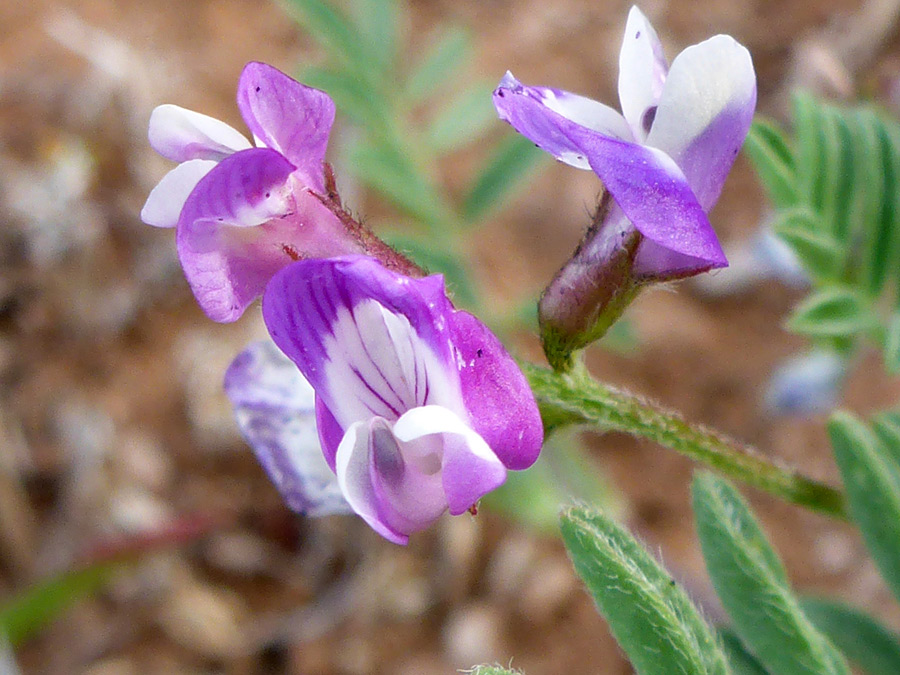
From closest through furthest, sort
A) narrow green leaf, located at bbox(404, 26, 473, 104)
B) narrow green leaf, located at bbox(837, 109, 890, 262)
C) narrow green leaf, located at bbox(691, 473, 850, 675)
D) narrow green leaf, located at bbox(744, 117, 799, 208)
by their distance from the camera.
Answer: narrow green leaf, located at bbox(691, 473, 850, 675) < narrow green leaf, located at bbox(744, 117, 799, 208) < narrow green leaf, located at bbox(837, 109, 890, 262) < narrow green leaf, located at bbox(404, 26, 473, 104)

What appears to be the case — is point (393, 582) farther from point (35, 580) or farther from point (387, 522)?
point (387, 522)

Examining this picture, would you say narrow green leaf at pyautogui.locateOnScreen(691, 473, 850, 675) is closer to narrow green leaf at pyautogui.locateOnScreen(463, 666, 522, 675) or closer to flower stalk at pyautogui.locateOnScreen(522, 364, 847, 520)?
flower stalk at pyautogui.locateOnScreen(522, 364, 847, 520)

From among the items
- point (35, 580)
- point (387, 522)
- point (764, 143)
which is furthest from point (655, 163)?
point (35, 580)

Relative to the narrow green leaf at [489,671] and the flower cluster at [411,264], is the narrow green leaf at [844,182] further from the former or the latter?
the narrow green leaf at [489,671]

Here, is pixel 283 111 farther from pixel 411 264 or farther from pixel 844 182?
pixel 844 182

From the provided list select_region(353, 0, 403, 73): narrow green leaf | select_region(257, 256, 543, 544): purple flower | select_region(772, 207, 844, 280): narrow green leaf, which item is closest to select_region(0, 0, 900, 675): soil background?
select_region(772, 207, 844, 280): narrow green leaf
